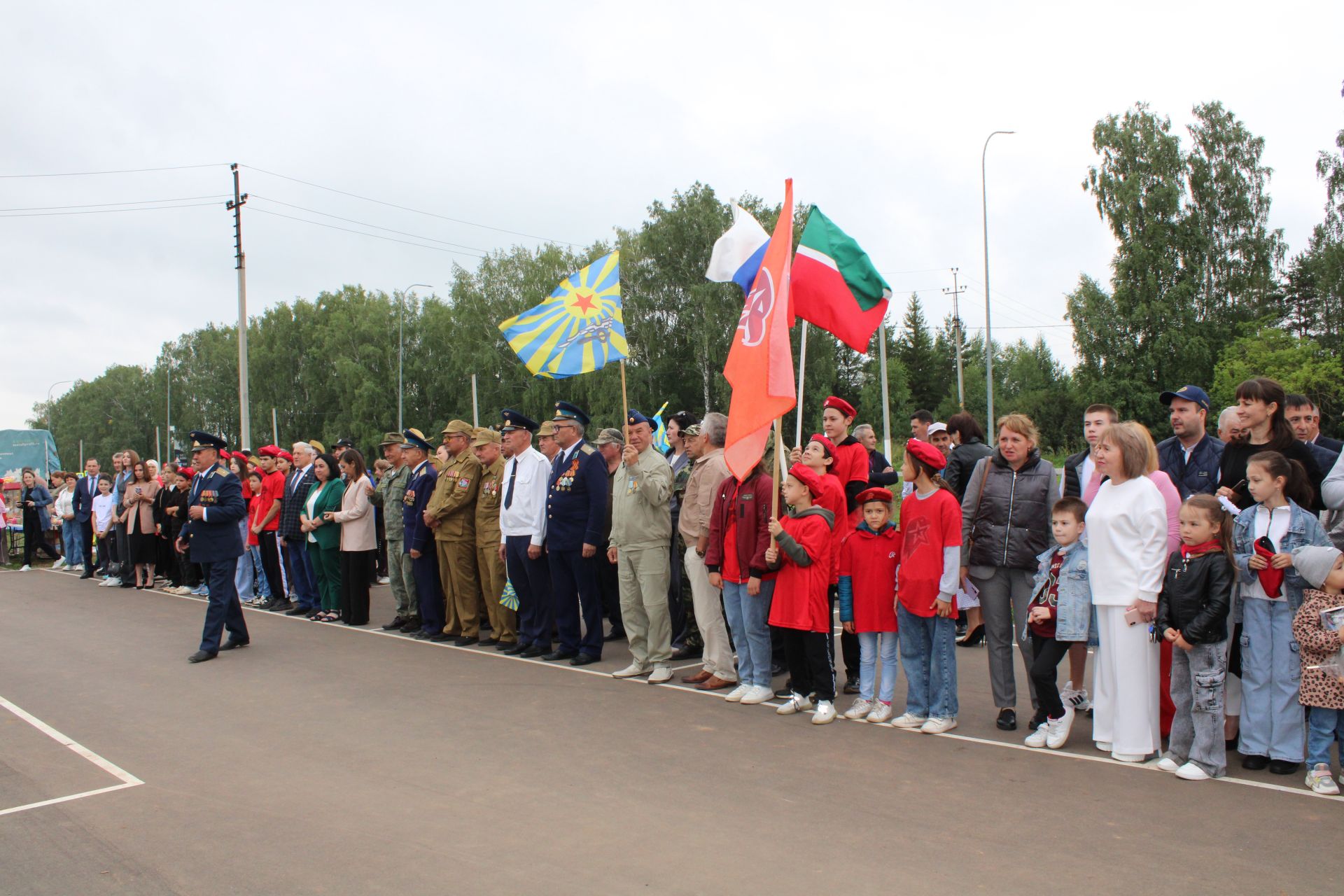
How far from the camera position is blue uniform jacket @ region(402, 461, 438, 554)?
10.5 metres

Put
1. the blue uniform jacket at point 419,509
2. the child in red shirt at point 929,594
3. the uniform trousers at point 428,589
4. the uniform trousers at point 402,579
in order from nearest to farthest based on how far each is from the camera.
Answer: the child in red shirt at point 929,594 → the blue uniform jacket at point 419,509 → the uniform trousers at point 428,589 → the uniform trousers at point 402,579

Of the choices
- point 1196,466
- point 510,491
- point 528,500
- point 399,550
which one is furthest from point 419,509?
point 1196,466

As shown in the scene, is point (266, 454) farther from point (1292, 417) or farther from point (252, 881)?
point (1292, 417)

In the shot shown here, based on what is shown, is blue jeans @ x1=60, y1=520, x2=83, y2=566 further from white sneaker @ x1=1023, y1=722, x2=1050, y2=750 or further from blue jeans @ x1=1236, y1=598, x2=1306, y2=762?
blue jeans @ x1=1236, y1=598, x2=1306, y2=762

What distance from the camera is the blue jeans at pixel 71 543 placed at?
63.1 feet

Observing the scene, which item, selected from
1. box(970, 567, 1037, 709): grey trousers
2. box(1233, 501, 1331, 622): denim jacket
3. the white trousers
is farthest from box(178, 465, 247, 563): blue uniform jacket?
box(1233, 501, 1331, 622): denim jacket

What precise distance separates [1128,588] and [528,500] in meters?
5.39

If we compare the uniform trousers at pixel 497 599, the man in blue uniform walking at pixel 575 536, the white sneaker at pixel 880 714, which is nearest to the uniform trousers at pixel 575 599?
the man in blue uniform walking at pixel 575 536

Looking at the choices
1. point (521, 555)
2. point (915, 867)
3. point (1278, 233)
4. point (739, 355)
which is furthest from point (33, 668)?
point (1278, 233)

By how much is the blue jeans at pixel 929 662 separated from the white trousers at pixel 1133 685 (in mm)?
1027

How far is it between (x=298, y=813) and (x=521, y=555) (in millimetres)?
4405

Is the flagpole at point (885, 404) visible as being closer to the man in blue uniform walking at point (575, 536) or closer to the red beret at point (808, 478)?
the man in blue uniform walking at point (575, 536)

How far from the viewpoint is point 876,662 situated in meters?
6.95

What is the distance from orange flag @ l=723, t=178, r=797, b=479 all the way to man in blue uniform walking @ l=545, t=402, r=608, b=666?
2047 mm
